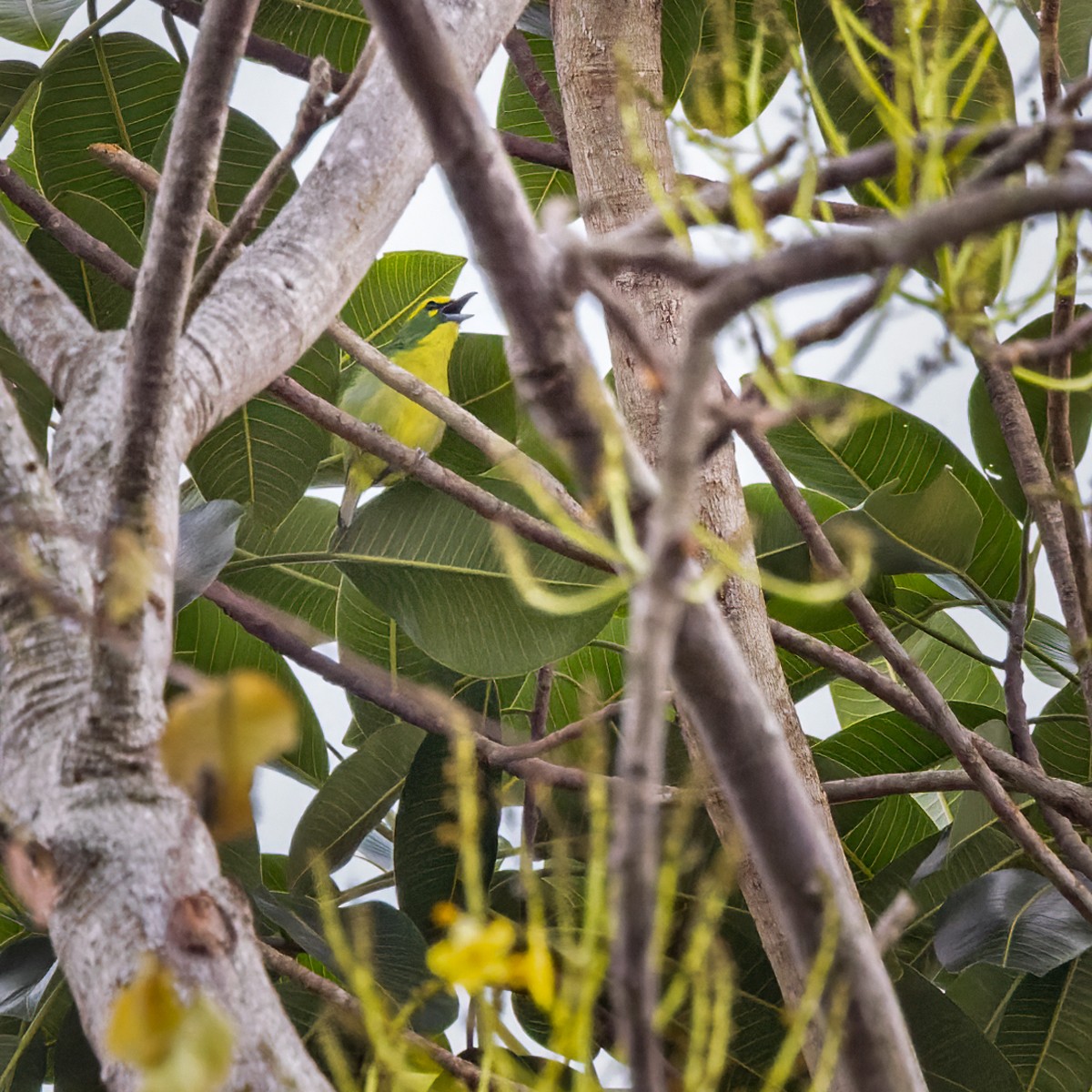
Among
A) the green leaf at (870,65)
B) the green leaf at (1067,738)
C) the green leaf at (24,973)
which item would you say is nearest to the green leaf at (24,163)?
the green leaf at (24,973)

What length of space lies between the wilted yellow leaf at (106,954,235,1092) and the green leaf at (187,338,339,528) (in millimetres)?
1030

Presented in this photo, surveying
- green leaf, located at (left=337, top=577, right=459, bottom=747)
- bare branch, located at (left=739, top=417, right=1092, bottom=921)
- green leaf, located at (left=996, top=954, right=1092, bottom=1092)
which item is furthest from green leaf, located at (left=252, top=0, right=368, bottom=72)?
green leaf, located at (left=996, top=954, right=1092, bottom=1092)

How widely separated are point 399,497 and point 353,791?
1.00 ft

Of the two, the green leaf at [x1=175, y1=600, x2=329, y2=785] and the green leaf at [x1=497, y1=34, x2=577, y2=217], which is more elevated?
the green leaf at [x1=497, y1=34, x2=577, y2=217]

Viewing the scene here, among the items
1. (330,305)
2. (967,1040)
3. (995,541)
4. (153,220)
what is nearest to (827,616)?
(995,541)

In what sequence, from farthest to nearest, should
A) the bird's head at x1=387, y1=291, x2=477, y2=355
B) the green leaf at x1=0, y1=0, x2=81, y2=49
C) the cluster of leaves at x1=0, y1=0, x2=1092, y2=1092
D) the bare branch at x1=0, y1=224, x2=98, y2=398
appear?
the bird's head at x1=387, y1=291, x2=477, y2=355 < the green leaf at x1=0, y1=0, x2=81, y2=49 < the cluster of leaves at x1=0, y1=0, x2=1092, y2=1092 < the bare branch at x1=0, y1=224, x2=98, y2=398

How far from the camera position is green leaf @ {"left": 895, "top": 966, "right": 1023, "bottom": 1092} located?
3.51ft

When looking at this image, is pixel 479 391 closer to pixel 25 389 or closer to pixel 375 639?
pixel 375 639

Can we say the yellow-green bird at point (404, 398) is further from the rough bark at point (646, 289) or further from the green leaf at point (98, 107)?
the rough bark at point (646, 289)

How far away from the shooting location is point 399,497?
124 centimetres

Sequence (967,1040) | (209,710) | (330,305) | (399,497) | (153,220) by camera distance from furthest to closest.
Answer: (399,497) → (967,1040) → (330,305) → (153,220) → (209,710)

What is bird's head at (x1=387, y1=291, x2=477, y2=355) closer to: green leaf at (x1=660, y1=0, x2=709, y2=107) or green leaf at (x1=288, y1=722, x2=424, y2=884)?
green leaf at (x1=660, y1=0, x2=709, y2=107)

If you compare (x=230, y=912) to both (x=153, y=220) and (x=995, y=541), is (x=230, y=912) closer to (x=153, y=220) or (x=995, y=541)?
(x=153, y=220)

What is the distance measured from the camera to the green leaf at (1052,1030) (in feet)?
3.95
